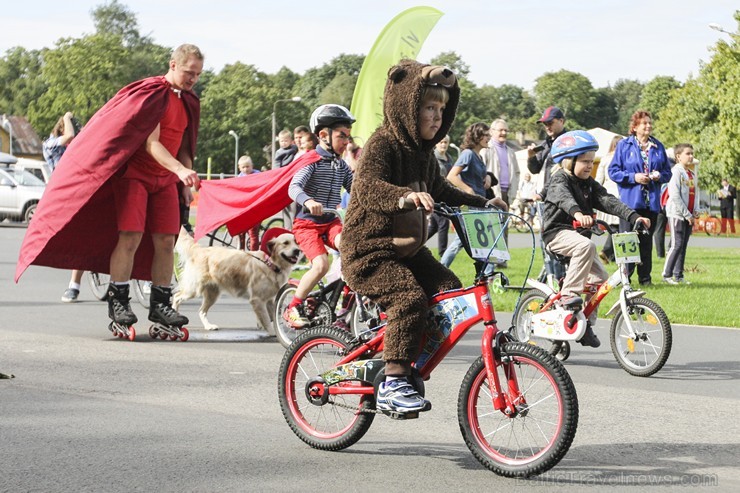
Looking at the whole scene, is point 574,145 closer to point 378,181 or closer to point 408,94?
point 408,94

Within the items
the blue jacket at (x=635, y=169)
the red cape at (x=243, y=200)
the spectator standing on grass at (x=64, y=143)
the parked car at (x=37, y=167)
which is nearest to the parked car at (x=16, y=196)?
the parked car at (x=37, y=167)

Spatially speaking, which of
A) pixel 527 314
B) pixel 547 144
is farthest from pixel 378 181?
pixel 547 144

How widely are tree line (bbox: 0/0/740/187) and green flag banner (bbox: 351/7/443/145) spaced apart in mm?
40680

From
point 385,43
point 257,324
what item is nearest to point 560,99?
point 385,43

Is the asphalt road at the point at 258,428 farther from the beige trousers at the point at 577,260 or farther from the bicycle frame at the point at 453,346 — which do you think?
the beige trousers at the point at 577,260

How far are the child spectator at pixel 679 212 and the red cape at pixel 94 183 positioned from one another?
8382 mm

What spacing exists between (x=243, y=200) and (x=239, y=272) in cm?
78

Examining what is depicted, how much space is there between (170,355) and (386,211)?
14.0 ft

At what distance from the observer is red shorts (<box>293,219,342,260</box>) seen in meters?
9.41

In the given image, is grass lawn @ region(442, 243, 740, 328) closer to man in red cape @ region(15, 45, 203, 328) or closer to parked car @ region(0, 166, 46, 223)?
man in red cape @ region(15, 45, 203, 328)

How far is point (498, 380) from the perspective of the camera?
5273mm

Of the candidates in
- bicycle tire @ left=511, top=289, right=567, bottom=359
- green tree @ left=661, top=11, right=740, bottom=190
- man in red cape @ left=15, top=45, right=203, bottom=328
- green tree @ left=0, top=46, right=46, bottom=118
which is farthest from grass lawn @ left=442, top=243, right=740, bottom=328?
green tree @ left=0, top=46, right=46, bottom=118

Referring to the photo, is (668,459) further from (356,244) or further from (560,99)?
(560,99)

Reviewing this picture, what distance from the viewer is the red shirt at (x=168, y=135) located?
987 cm
